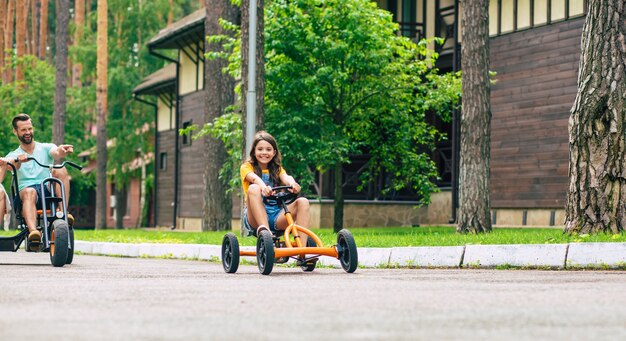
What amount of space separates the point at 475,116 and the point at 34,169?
294 inches

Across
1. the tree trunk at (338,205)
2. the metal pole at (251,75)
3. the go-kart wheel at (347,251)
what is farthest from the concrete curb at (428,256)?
the tree trunk at (338,205)

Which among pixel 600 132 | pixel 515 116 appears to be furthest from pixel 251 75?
pixel 515 116

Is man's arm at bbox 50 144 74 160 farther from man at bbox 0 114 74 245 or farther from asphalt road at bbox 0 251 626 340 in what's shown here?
asphalt road at bbox 0 251 626 340

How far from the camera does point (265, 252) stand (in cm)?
1069

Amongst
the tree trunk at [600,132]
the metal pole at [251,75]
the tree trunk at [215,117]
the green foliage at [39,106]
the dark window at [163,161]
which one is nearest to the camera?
the tree trunk at [600,132]

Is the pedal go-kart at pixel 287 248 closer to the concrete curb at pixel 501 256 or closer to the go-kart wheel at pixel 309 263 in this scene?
the go-kart wheel at pixel 309 263

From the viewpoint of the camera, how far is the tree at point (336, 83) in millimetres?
21812

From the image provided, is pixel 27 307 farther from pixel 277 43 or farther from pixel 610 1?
pixel 277 43

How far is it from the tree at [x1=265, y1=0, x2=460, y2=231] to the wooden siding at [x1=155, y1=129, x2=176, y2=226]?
21.9 meters

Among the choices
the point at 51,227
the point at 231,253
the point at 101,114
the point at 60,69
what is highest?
the point at 60,69

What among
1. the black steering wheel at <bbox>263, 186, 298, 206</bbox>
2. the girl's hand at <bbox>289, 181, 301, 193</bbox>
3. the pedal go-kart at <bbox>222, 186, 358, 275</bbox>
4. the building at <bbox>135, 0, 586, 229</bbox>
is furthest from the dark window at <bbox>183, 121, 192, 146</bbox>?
the girl's hand at <bbox>289, 181, 301, 193</bbox>

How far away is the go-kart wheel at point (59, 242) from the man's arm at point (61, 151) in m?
0.73

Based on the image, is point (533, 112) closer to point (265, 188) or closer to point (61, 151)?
point (61, 151)

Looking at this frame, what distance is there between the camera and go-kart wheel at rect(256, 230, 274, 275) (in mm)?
10648
